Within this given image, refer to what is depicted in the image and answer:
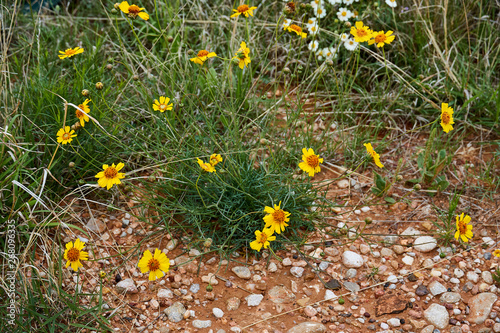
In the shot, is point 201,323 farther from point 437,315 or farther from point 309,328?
point 437,315

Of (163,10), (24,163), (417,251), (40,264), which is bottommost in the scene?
(40,264)

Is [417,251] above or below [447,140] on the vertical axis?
below

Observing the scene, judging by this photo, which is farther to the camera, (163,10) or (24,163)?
(163,10)

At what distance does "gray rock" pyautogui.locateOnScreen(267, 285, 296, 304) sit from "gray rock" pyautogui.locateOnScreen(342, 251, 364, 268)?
1.01ft

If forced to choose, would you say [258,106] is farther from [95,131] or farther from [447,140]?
[447,140]

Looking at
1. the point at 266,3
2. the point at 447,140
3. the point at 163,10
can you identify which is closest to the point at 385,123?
the point at 447,140

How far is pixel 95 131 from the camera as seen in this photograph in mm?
2389

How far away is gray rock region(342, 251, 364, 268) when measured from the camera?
2.11 m

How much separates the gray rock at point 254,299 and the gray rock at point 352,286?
375 mm

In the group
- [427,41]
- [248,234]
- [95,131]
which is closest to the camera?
[248,234]

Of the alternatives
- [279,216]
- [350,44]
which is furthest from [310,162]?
[350,44]

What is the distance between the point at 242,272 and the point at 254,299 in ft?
0.49

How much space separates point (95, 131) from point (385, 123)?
1692mm

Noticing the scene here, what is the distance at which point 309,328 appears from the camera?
1779 mm
